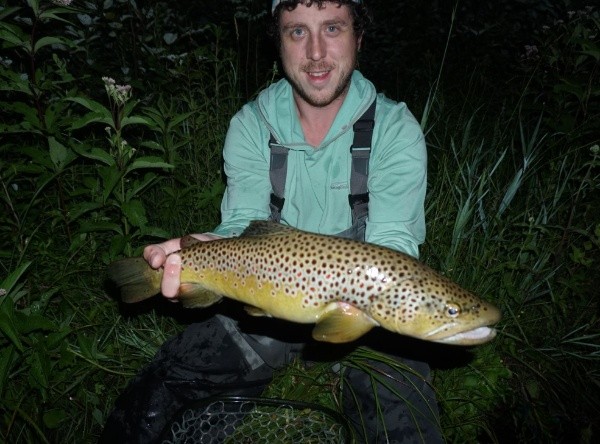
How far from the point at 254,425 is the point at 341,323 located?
1.23m

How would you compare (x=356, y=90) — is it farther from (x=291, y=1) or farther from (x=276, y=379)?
(x=276, y=379)

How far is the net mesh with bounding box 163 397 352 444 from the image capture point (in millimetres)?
2719

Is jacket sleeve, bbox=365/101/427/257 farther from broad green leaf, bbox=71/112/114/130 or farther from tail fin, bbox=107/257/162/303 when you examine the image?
broad green leaf, bbox=71/112/114/130

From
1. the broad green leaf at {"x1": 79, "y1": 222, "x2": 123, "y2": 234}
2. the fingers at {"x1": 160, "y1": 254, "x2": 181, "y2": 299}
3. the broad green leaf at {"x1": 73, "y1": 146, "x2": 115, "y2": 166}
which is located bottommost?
the broad green leaf at {"x1": 79, "y1": 222, "x2": 123, "y2": 234}

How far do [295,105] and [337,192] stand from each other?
0.67 meters

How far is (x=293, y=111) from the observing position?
10.8ft

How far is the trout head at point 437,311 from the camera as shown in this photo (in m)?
2.00

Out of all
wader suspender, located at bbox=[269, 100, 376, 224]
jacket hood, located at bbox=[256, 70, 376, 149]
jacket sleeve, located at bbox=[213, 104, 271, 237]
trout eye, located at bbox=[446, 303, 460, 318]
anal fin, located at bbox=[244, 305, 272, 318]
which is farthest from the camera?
jacket sleeve, located at bbox=[213, 104, 271, 237]

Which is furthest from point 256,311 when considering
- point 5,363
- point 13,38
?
point 13,38

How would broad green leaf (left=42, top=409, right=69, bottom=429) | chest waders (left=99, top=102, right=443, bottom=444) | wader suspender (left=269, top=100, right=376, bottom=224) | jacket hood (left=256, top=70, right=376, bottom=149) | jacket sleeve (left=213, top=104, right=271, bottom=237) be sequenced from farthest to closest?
jacket sleeve (left=213, top=104, right=271, bottom=237) → jacket hood (left=256, top=70, right=376, bottom=149) → wader suspender (left=269, top=100, right=376, bottom=224) → broad green leaf (left=42, top=409, right=69, bottom=429) → chest waders (left=99, top=102, right=443, bottom=444)

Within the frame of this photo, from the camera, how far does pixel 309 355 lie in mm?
3125

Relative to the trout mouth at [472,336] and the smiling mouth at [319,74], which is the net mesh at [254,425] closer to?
the trout mouth at [472,336]

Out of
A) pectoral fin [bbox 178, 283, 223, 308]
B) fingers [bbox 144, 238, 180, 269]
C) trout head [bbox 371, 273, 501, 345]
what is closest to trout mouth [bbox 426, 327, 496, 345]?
trout head [bbox 371, 273, 501, 345]

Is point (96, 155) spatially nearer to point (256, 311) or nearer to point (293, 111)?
point (293, 111)
